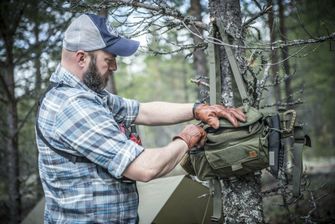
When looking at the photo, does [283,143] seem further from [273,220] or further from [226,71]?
[273,220]

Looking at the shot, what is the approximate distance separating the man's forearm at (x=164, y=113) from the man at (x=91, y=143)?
1.00 ft

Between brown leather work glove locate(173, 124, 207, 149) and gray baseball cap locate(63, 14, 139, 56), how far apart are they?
78cm

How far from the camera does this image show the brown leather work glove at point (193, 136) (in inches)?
104

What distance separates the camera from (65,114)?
8.34 feet

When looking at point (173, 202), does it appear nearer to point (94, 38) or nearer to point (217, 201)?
point (217, 201)

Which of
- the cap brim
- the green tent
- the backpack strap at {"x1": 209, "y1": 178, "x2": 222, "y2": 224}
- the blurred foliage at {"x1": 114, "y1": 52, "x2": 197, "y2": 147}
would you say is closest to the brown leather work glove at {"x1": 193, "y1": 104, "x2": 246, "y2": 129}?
the backpack strap at {"x1": 209, "y1": 178, "x2": 222, "y2": 224}

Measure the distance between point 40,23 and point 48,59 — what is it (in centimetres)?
90

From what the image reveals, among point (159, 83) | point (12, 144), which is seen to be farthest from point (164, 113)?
point (159, 83)

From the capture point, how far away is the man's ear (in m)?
2.77

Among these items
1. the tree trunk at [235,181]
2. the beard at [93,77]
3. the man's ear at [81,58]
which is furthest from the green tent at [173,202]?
the man's ear at [81,58]

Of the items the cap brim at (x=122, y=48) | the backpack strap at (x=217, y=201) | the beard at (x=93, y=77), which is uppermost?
the cap brim at (x=122, y=48)

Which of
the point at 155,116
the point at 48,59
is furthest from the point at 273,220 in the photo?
the point at 48,59

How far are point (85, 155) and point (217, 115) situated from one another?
102 cm

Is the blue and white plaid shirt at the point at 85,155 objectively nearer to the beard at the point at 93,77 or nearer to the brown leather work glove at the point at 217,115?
the beard at the point at 93,77
